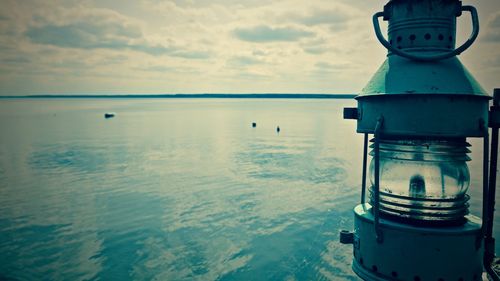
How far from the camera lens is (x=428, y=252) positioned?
2.77 meters

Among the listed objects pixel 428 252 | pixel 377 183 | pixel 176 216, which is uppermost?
pixel 377 183

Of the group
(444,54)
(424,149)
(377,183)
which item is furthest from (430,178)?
(444,54)

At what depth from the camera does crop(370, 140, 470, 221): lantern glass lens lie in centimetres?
285

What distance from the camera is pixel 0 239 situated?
19484mm

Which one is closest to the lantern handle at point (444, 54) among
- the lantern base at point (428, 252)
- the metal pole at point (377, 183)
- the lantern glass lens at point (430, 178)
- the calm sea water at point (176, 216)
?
the metal pole at point (377, 183)

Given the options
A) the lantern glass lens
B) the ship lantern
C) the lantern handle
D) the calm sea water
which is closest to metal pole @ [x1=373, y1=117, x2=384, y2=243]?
the ship lantern

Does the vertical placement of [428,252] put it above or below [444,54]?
below

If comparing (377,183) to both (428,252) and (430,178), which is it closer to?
(430,178)

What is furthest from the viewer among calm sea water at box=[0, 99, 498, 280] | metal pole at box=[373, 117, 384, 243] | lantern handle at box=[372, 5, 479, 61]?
calm sea water at box=[0, 99, 498, 280]

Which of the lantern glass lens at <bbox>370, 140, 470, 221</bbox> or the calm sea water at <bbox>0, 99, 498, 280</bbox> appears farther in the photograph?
the calm sea water at <bbox>0, 99, 498, 280</bbox>

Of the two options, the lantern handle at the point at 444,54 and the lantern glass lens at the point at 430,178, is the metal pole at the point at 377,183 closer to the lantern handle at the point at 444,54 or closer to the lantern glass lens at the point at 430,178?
the lantern glass lens at the point at 430,178

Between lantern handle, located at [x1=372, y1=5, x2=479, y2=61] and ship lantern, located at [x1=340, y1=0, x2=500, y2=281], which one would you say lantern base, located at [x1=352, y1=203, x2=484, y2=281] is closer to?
ship lantern, located at [x1=340, y1=0, x2=500, y2=281]

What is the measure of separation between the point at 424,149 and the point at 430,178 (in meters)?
0.23

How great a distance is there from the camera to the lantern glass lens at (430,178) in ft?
9.34
